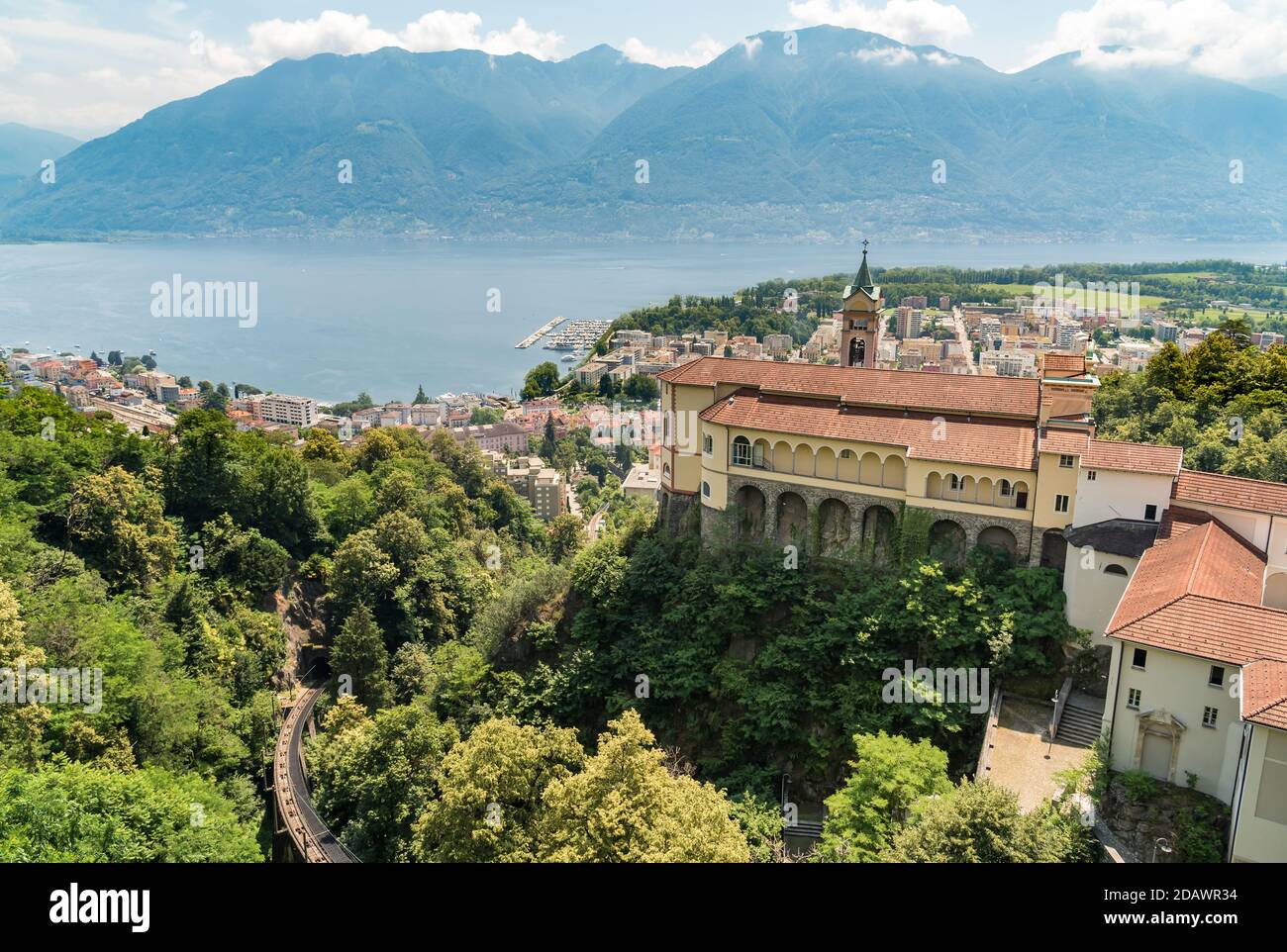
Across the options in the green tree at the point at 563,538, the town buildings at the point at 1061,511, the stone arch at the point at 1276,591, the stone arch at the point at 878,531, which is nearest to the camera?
the town buildings at the point at 1061,511

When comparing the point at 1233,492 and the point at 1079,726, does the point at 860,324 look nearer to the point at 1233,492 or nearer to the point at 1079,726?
the point at 1233,492

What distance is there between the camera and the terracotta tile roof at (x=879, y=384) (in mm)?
25297

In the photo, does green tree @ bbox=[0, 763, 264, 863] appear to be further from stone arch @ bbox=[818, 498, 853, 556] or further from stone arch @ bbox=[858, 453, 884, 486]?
stone arch @ bbox=[858, 453, 884, 486]

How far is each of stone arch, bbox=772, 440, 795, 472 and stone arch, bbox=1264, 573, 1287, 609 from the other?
12.5 m

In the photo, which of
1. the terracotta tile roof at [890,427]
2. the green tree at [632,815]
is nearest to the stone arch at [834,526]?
the terracotta tile roof at [890,427]

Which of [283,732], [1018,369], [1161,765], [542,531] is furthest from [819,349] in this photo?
[1161,765]

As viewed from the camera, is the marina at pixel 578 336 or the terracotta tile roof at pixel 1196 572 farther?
the marina at pixel 578 336

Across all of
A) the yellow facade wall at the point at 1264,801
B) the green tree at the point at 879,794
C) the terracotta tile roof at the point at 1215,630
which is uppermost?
the terracotta tile roof at the point at 1215,630

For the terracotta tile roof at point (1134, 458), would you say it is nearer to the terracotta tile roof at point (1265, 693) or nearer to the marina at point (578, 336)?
the terracotta tile roof at point (1265, 693)

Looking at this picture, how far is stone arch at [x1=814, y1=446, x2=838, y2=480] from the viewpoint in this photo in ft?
88.7

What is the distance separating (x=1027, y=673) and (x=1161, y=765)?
16.6 ft

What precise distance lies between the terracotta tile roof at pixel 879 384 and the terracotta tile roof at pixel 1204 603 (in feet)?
20.4

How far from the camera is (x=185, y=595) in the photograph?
3288 centimetres

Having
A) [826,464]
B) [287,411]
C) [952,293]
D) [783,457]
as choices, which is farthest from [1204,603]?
[952,293]
